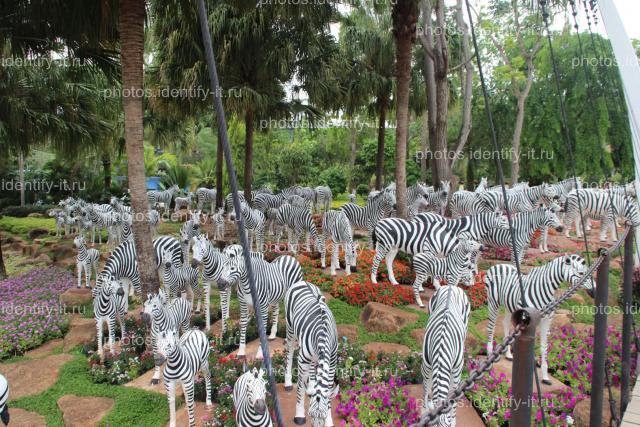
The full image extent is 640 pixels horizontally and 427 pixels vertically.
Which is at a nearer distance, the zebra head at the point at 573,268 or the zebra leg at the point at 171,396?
the zebra leg at the point at 171,396

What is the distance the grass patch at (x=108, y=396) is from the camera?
573 centimetres

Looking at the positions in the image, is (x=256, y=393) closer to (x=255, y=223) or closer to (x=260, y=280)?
(x=260, y=280)

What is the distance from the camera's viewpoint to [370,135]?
37875 mm

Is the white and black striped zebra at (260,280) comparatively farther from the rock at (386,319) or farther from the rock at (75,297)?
the rock at (75,297)

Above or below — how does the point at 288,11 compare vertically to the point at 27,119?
above

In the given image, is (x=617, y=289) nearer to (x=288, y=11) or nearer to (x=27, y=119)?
(x=288, y=11)

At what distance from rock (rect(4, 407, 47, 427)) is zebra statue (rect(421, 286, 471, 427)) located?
485 centimetres

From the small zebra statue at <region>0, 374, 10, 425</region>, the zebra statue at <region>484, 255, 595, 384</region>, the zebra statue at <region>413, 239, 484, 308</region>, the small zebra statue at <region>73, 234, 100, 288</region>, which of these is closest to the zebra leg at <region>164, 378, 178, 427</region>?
the small zebra statue at <region>0, 374, 10, 425</region>

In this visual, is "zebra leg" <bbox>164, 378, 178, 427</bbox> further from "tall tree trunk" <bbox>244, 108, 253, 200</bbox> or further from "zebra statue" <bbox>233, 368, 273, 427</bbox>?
"tall tree trunk" <bbox>244, 108, 253, 200</bbox>

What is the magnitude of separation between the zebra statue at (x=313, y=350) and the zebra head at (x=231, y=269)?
119cm

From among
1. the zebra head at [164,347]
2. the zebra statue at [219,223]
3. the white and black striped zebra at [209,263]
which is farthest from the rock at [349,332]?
the zebra statue at [219,223]

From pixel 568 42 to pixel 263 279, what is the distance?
2163cm

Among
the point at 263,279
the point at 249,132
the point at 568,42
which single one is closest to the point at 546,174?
the point at 568,42

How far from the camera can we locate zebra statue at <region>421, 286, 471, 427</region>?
4.52m
